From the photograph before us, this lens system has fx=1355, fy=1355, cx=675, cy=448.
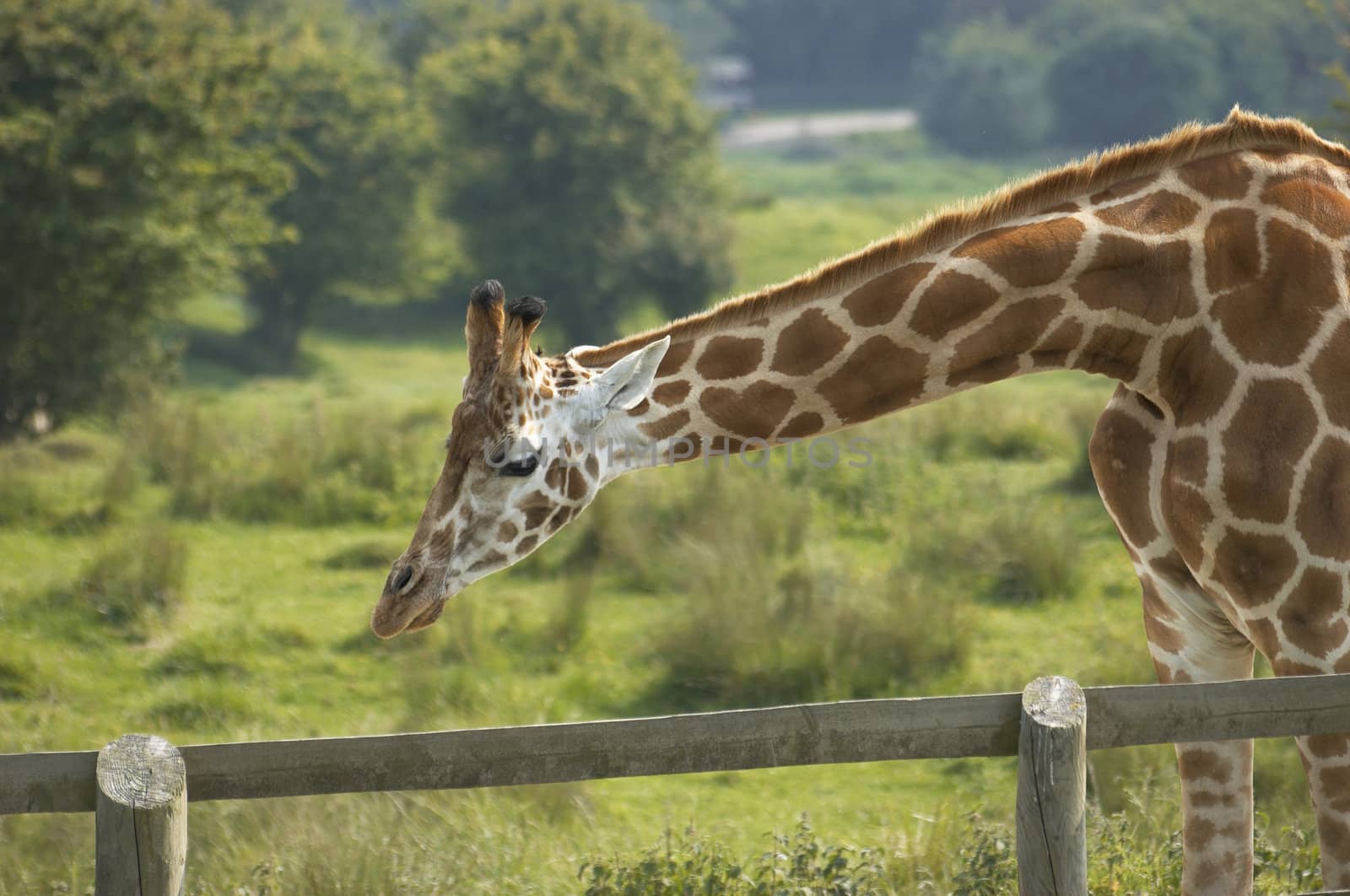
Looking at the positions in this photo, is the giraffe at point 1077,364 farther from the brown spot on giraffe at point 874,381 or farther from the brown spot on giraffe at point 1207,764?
the brown spot on giraffe at point 1207,764

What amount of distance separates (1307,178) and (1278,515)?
3.34ft

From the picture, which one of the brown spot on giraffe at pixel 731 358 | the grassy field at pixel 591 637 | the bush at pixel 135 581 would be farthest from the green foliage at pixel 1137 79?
the brown spot on giraffe at pixel 731 358

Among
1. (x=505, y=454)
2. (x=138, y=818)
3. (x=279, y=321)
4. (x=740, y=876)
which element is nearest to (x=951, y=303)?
(x=505, y=454)

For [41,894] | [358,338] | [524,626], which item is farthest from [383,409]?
[358,338]

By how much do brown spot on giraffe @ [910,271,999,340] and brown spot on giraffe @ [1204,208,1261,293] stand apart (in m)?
0.63

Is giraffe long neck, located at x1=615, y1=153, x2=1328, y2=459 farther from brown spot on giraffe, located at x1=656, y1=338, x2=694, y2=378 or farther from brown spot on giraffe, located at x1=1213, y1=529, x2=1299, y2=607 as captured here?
brown spot on giraffe, located at x1=1213, y1=529, x2=1299, y2=607

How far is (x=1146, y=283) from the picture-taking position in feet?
12.9

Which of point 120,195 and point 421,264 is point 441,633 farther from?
point 421,264

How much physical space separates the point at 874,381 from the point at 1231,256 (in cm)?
109

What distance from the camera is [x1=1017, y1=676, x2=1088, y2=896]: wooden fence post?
324cm

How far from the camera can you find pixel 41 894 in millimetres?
5078

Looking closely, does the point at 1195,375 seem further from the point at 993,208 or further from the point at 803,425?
the point at 803,425

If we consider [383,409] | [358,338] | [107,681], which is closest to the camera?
[107,681]

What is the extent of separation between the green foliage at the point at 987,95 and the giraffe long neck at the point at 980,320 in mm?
80654
